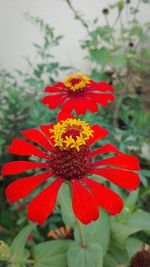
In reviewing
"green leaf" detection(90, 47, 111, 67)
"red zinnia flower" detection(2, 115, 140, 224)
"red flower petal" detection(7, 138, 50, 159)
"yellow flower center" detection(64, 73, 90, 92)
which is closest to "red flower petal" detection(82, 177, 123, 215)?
"red zinnia flower" detection(2, 115, 140, 224)

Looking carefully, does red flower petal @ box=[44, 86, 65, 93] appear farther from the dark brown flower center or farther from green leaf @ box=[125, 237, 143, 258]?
green leaf @ box=[125, 237, 143, 258]

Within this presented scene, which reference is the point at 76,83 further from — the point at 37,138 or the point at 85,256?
the point at 85,256

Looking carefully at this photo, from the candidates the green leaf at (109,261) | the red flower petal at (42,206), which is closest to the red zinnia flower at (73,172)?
the red flower petal at (42,206)

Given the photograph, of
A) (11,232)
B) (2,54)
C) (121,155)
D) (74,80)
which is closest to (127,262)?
(121,155)

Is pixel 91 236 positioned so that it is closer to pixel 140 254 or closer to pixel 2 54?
pixel 140 254

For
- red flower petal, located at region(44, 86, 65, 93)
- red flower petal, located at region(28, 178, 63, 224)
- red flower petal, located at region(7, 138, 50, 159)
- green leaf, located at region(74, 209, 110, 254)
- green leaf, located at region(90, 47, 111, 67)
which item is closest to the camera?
red flower petal, located at region(28, 178, 63, 224)

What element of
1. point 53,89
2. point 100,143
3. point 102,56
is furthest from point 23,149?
point 102,56

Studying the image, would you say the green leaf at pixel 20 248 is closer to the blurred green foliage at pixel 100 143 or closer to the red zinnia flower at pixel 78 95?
the blurred green foliage at pixel 100 143
